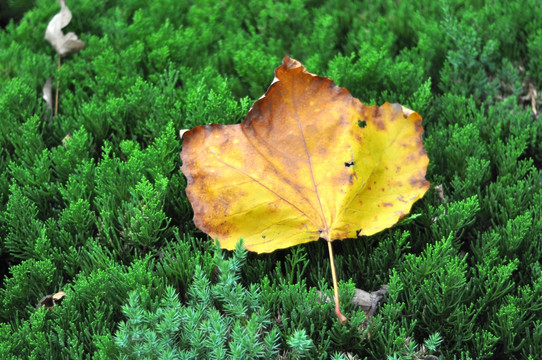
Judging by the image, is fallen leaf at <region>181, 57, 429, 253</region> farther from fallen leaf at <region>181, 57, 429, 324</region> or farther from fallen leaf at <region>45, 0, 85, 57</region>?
fallen leaf at <region>45, 0, 85, 57</region>

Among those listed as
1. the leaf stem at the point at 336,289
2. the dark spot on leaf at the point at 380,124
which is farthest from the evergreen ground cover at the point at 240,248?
the dark spot on leaf at the point at 380,124

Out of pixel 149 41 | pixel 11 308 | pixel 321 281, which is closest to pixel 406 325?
pixel 321 281

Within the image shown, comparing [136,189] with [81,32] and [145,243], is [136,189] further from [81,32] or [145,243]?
[81,32]

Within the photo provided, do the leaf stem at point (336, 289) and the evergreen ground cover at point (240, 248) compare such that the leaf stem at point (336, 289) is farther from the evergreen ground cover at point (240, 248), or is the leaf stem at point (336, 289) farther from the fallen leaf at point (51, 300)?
the fallen leaf at point (51, 300)

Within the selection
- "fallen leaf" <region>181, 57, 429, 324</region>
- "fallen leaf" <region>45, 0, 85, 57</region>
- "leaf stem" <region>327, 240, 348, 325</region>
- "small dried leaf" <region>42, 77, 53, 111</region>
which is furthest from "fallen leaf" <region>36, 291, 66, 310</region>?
"fallen leaf" <region>45, 0, 85, 57</region>

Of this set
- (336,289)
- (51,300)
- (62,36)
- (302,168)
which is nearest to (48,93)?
(62,36)

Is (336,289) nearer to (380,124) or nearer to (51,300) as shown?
(380,124)
